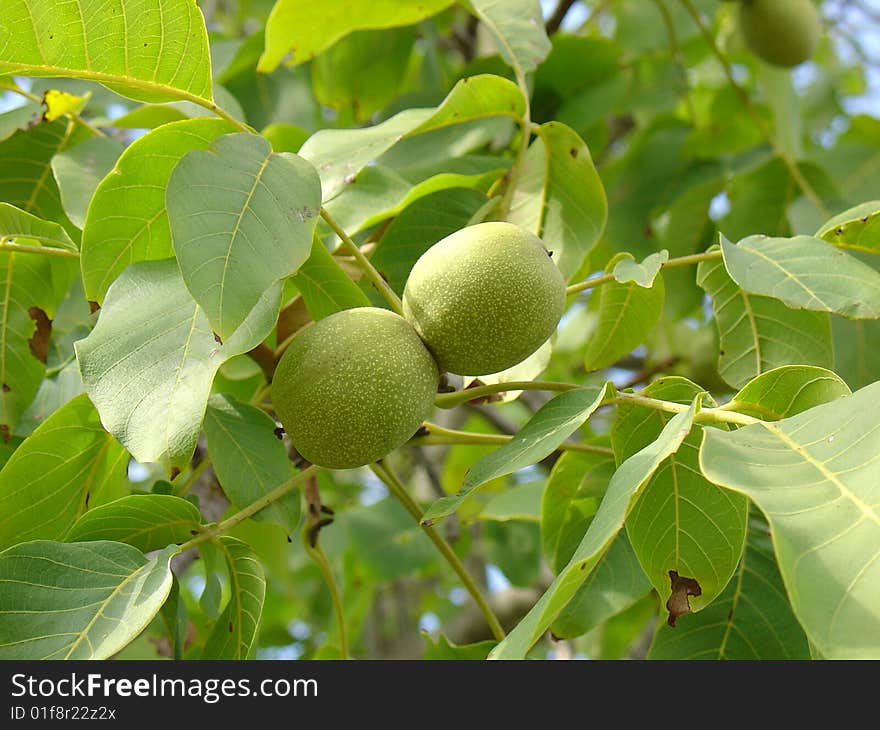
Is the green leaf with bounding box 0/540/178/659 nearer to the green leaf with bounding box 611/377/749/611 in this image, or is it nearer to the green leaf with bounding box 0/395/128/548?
the green leaf with bounding box 0/395/128/548

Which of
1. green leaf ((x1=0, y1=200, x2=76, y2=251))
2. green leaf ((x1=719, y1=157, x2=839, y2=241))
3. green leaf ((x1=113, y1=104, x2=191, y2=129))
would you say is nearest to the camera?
green leaf ((x1=0, y1=200, x2=76, y2=251))

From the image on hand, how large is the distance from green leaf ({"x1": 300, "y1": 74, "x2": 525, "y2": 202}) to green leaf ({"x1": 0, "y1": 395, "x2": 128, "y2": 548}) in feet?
1.04

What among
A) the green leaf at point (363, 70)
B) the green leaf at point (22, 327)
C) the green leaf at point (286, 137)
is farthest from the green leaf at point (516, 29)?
the green leaf at point (22, 327)

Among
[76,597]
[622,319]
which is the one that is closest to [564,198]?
[622,319]

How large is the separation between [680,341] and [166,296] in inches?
51.4

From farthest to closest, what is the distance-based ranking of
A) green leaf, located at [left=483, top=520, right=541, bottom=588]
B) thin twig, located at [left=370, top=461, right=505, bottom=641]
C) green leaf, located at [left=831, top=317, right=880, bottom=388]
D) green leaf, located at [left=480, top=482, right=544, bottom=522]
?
green leaf, located at [left=483, top=520, right=541, bottom=588], green leaf, located at [left=480, top=482, right=544, bottom=522], green leaf, located at [left=831, top=317, right=880, bottom=388], thin twig, located at [left=370, top=461, right=505, bottom=641]

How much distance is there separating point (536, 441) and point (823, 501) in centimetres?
23

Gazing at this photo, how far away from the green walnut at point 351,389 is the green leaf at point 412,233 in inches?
9.9

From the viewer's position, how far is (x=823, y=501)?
63cm

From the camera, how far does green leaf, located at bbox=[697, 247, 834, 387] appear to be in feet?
3.59

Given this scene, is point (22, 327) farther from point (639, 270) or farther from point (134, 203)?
point (639, 270)

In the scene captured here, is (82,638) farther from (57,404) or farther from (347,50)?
(347,50)

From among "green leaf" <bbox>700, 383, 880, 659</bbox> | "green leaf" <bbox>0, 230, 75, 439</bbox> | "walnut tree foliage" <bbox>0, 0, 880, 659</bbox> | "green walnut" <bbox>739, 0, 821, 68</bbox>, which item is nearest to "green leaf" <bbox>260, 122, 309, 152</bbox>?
"walnut tree foliage" <bbox>0, 0, 880, 659</bbox>
